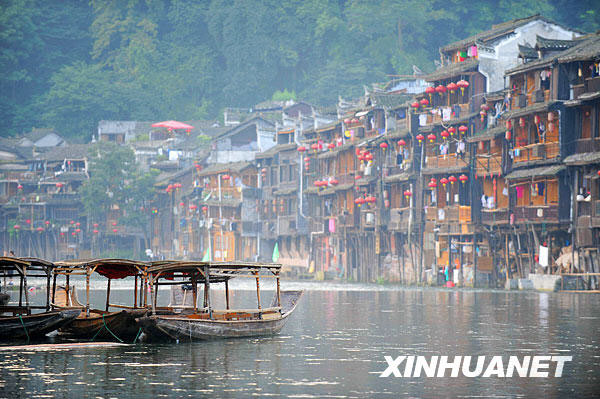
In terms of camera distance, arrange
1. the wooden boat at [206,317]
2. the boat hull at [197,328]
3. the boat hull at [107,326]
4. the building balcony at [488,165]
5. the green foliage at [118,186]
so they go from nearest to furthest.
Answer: the boat hull at [197,328] < the wooden boat at [206,317] < the boat hull at [107,326] < the building balcony at [488,165] < the green foliage at [118,186]

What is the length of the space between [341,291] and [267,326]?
29.9 meters

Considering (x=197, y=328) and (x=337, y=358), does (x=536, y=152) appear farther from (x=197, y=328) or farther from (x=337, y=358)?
(x=337, y=358)

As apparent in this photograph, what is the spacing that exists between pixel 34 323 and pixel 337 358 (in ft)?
31.1

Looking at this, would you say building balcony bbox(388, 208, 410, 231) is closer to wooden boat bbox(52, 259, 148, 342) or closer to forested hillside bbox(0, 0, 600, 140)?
wooden boat bbox(52, 259, 148, 342)

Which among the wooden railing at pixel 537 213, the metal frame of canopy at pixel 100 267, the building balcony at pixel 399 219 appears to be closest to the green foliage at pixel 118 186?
the building balcony at pixel 399 219

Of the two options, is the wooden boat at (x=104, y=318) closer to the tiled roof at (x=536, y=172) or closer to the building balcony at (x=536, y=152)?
the tiled roof at (x=536, y=172)

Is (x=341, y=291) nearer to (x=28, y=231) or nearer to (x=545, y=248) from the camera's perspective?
(x=545, y=248)

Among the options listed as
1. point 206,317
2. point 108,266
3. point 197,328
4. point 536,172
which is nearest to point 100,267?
point 108,266

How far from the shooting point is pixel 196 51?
458ft

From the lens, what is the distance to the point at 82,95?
12781 cm

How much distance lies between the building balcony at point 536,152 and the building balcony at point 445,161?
18.3 ft

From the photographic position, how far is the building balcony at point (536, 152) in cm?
5416

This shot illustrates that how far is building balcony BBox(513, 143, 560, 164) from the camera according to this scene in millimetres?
54156

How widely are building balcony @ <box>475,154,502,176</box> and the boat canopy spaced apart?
31.4m
